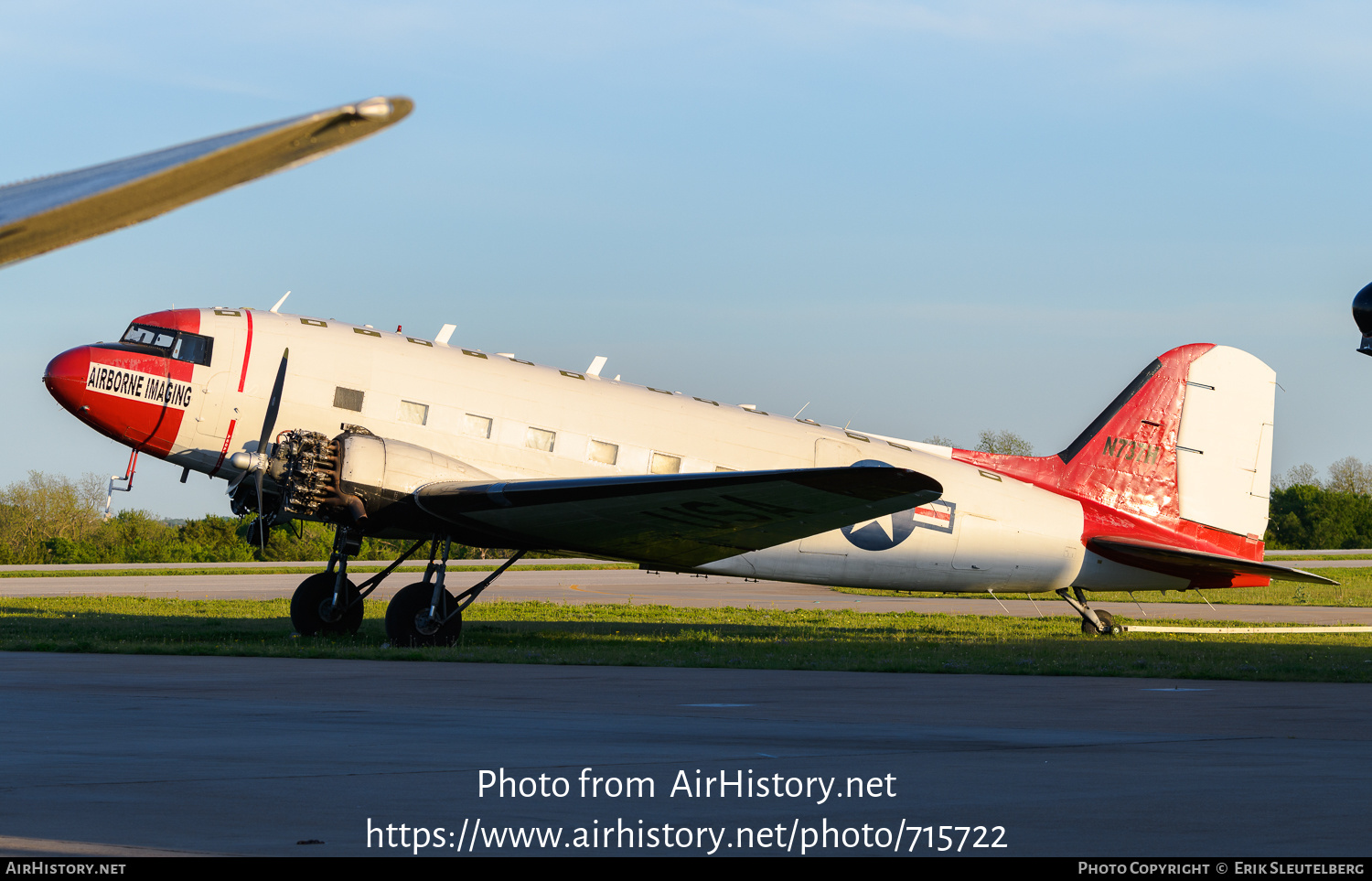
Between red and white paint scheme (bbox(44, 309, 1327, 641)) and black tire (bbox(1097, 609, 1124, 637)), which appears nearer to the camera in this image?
red and white paint scheme (bbox(44, 309, 1327, 641))

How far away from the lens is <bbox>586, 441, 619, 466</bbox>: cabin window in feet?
68.0

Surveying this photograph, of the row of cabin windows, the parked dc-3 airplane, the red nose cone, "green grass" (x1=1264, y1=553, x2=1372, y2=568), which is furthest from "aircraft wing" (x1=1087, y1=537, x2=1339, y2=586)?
"green grass" (x1=1264, y1=553, x2=1372, y2=568)

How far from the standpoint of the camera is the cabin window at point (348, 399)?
63.7 ft

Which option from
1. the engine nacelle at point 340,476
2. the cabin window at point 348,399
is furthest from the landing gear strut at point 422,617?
the cabin window at point 348,399

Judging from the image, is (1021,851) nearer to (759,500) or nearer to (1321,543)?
(759,500)

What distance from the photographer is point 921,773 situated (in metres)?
7.78

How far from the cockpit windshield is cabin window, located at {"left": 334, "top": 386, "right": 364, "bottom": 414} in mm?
1870

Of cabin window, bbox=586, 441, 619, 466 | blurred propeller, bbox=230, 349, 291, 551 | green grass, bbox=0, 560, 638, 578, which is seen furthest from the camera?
green grass, bbox=0, 560, 638, 578

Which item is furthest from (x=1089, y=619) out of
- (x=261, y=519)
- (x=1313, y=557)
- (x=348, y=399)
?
(x=1313, y=557)

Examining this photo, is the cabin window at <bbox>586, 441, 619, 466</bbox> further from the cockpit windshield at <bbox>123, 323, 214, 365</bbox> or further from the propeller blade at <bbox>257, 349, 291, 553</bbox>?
the cockpit windshield at <bbox>123, 323, 214, 365</bbox>

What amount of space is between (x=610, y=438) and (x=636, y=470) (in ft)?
2.10

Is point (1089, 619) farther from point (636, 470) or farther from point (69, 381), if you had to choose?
point (69, 381)

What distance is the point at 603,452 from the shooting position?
→ 20797 mm
